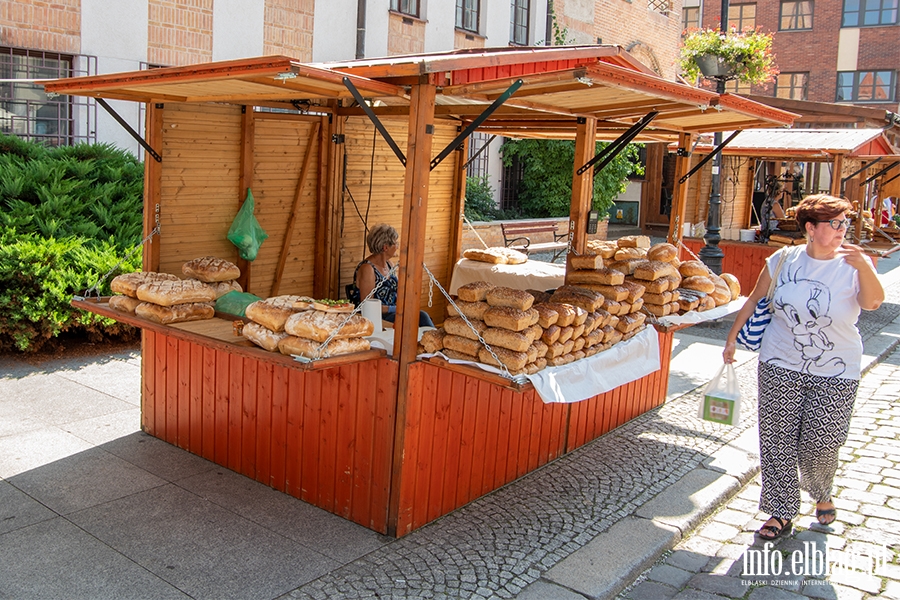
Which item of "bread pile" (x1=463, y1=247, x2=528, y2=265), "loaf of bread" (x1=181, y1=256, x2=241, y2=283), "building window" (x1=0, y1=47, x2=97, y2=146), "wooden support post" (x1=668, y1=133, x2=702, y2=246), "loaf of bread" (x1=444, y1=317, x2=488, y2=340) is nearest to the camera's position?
"loaf of bread" (x1=444, y1=317, x2=488, y2=340)

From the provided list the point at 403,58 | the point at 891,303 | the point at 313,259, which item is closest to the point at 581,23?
the point at 891,303

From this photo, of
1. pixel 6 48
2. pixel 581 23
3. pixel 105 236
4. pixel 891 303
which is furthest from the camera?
pixel 581 23

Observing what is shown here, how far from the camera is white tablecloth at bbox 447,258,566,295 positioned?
8.31m

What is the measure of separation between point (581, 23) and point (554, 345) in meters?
19.6

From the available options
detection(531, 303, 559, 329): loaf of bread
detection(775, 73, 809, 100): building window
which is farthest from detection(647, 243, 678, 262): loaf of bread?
detection(775, 73, 809, 100): building window

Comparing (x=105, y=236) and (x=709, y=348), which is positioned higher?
(x=105, y=236)

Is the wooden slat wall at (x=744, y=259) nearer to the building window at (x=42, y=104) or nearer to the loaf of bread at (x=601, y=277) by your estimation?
the loaf of bread at (x=601, y=277)

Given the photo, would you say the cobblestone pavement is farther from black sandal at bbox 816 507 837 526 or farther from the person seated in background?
the person seated in background

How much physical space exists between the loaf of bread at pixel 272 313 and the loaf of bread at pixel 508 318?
3.89 ft

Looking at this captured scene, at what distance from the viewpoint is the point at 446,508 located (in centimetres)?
538

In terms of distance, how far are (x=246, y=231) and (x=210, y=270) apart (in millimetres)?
710

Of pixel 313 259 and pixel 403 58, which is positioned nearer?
pixel 403 58

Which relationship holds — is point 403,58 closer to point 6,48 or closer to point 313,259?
point 313,259

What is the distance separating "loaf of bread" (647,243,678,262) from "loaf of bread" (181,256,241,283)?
371cm
